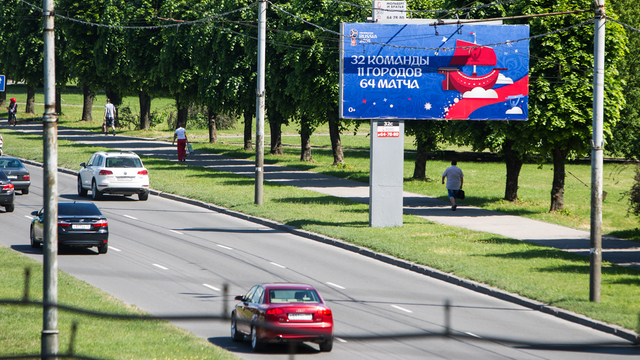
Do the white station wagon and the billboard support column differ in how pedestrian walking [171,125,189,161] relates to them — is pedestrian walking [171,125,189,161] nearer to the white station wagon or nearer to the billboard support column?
the white station wagon

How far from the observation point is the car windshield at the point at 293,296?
1220 centimetres

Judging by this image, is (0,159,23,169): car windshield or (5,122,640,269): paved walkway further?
(0,159,23,169): car windshield

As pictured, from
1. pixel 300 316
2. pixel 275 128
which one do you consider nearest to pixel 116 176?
pixel 275 128

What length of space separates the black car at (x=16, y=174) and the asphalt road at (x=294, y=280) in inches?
198

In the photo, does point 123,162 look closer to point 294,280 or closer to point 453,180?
point 453,180

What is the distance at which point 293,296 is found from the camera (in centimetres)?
1235

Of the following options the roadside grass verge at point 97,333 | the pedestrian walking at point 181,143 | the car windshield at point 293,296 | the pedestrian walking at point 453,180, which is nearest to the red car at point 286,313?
the car windshield at point 293,296

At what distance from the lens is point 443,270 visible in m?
18.5

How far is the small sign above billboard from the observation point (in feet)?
80.6

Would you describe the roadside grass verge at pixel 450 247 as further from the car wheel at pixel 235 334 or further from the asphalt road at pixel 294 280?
the car wheel at pixel 235 334

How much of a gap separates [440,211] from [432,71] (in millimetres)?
6769

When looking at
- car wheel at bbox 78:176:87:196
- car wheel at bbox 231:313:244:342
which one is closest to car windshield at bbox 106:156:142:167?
car wheel at bbox 78:176:87:196

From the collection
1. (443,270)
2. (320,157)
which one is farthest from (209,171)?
(443,270)

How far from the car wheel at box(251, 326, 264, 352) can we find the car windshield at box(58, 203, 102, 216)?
9.53 metres
